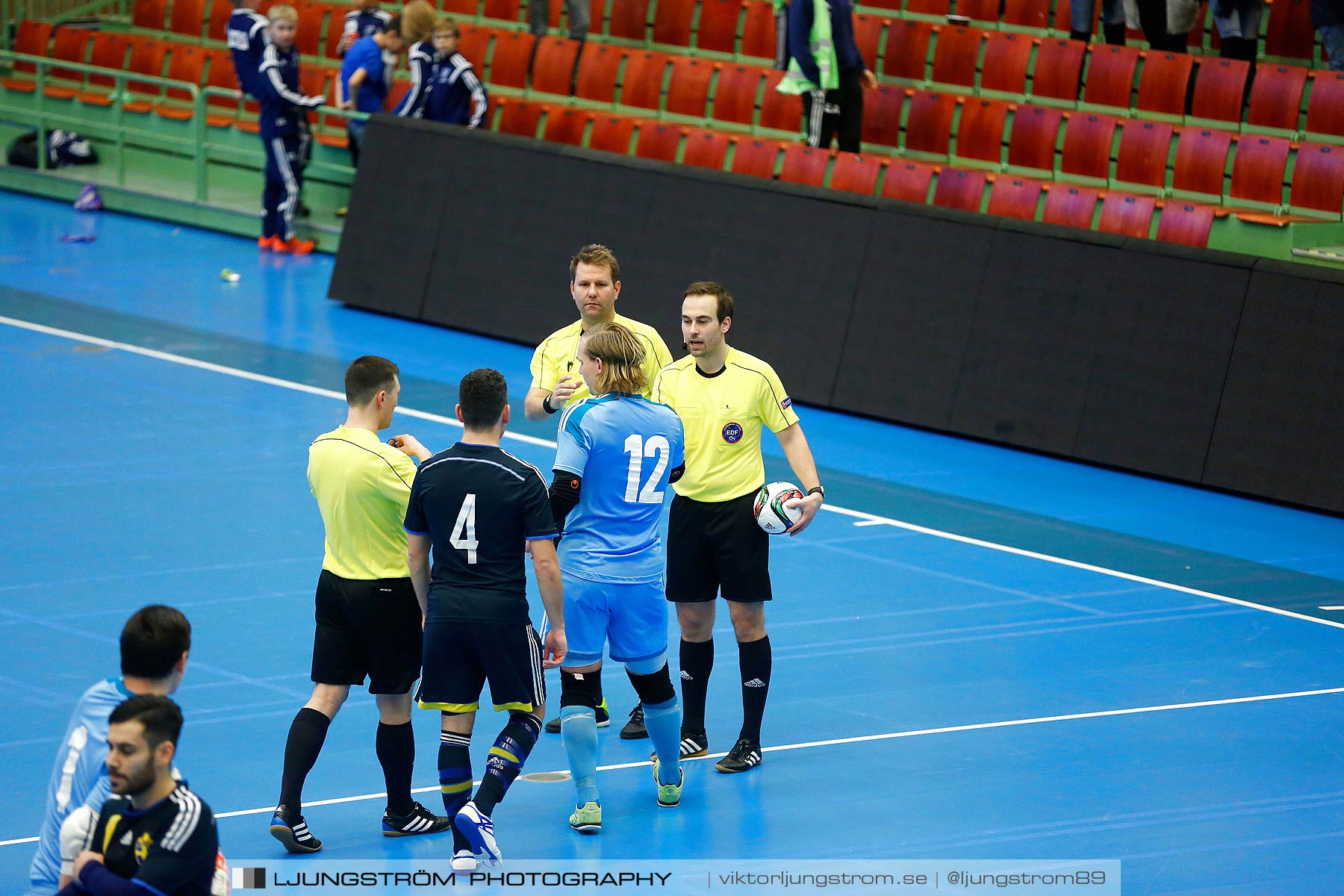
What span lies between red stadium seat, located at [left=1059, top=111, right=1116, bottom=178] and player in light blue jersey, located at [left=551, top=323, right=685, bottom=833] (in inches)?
434

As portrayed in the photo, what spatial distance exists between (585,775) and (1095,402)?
27.0ft

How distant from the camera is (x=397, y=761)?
7.08m

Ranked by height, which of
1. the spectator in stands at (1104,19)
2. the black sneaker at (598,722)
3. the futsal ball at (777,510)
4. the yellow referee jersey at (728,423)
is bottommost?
the black sneaker at (598,722)

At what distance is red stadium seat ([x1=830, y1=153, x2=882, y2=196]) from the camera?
16.8 meters

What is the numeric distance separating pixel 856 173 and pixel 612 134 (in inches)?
140

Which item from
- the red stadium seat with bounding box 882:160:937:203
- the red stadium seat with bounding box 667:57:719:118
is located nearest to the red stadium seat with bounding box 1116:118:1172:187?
the red stadium seat with bounding box 882:160:937:203

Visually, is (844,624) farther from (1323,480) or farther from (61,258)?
(61,258)

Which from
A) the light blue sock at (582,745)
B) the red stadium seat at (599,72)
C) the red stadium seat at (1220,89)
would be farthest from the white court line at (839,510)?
the red stadium seat at (1220,89)

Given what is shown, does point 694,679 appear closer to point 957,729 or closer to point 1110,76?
point 957,729

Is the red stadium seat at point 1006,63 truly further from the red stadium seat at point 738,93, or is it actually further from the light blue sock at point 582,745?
the light blue sock at point 582,745

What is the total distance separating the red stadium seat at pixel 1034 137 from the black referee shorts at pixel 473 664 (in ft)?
39.5

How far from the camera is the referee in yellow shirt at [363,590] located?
22.5ft

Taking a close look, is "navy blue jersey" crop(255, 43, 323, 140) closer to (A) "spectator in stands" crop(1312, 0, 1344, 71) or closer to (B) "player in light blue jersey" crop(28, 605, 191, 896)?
(A) "spectator in stands" crop(1312, 0, 1344, 71)

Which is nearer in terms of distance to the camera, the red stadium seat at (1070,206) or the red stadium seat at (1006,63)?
the red stadium seat at (1070,206)
